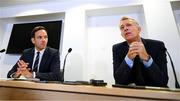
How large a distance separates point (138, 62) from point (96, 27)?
1.70 m

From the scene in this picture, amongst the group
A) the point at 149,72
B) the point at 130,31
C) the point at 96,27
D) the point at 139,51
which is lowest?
the point at 149,72

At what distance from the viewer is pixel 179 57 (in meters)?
2.14

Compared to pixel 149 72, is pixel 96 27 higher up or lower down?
higher up

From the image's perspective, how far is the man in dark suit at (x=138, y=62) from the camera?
118 cm

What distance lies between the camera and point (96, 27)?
287 centimetres

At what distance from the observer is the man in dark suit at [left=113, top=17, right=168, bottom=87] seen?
3.88 ft

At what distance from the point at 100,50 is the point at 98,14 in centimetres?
72

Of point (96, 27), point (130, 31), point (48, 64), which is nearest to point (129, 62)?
point (130, 31)

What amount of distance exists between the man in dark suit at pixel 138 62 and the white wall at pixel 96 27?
86 cm

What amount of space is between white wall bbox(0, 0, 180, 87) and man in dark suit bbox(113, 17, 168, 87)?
2.83 feet

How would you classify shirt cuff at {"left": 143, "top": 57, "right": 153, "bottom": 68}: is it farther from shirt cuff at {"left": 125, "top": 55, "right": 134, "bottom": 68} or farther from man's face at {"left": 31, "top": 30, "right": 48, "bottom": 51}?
man's face at {"left": 31, "top": 30, "right": 48, "bottom": 51}

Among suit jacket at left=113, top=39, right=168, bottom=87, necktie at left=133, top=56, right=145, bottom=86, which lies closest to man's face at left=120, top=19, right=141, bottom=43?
suit jacket at left=113, top=39, right=168, bottom=87

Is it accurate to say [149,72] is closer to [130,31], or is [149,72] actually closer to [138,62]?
[138,62]

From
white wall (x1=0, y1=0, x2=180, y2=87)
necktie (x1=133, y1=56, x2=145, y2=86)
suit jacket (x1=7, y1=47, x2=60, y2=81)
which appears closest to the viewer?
necktie (x1=133, y1=56, x2=145, y2=86)
